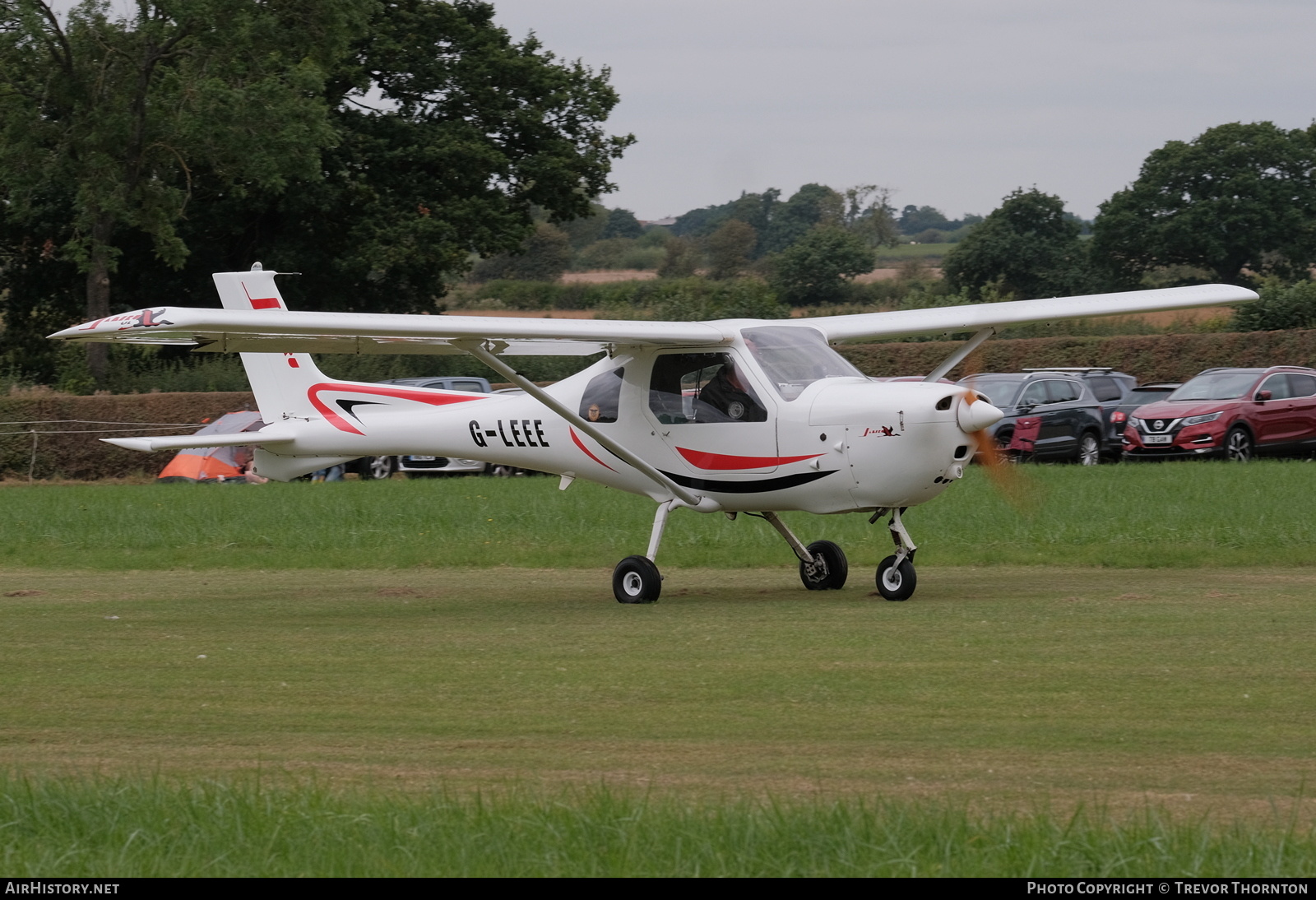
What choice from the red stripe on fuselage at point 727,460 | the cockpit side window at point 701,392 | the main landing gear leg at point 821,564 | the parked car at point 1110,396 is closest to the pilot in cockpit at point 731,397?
the cockpit side window at point 701,392

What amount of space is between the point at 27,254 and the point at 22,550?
3405cm

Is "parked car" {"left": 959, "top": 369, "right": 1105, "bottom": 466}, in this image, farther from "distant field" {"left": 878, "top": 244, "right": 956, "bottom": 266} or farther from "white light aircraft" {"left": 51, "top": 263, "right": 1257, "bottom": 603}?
"distant field" {"left": 878, "top": 244, "right": 956, "bottom": 266}

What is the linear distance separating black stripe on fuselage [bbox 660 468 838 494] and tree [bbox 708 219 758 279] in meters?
96.8

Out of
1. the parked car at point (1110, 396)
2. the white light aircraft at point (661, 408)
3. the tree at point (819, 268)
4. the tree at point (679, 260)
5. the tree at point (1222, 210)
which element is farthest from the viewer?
the tree at point (679, 260)

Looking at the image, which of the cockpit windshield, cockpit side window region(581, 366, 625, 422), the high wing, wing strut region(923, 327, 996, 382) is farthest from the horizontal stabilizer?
wing strut region(923, 327, 996, 382)

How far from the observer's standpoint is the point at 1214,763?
22.6 ft

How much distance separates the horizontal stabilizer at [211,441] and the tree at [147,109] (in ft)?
93.4

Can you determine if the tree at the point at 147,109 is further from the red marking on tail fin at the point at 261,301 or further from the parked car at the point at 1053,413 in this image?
the red marking on tail fin at the point at 261,301

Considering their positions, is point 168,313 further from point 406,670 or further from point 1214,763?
point 1214,763

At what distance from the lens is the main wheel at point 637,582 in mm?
13578

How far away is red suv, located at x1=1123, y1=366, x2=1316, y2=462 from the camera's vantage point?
1183 inches

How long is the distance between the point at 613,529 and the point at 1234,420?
52.5 ft

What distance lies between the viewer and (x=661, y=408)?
13938 millimetres

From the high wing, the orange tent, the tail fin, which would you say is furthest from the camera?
the orange tent
